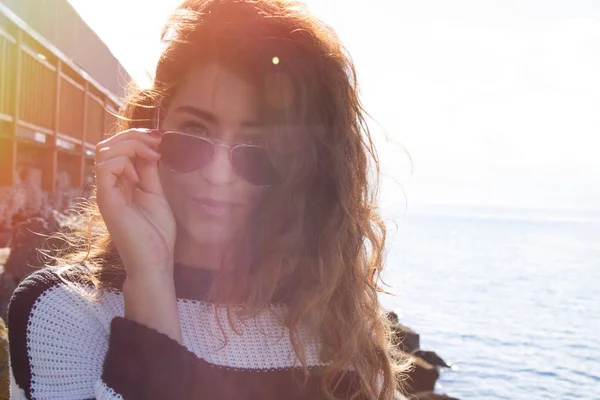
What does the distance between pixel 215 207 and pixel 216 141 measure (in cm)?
23

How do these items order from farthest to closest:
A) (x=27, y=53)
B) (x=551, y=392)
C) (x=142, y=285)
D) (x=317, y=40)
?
(x=551, y=392) < (x=27, y=53) < (x=317, y=40) < (x=142, y=285)

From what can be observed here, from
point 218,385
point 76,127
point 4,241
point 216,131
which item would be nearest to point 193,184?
point 216,131

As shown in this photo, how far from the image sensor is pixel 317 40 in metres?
2.56

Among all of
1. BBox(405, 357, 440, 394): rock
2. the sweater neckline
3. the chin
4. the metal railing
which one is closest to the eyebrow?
the chin

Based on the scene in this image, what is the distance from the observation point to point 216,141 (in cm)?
235

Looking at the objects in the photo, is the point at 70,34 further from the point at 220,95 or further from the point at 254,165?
the point at 254,165

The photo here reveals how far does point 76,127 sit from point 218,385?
1671 centimetres

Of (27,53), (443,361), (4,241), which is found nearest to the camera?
(4,241)

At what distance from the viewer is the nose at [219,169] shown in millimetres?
2324

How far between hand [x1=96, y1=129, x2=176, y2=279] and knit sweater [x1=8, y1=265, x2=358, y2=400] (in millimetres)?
195

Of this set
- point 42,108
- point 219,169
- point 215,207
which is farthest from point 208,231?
point 42,108

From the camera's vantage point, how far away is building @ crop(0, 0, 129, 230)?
11.8m

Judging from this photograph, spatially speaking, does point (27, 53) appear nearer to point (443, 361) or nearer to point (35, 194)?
point (35, 194)

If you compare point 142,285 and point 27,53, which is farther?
point 27,53
